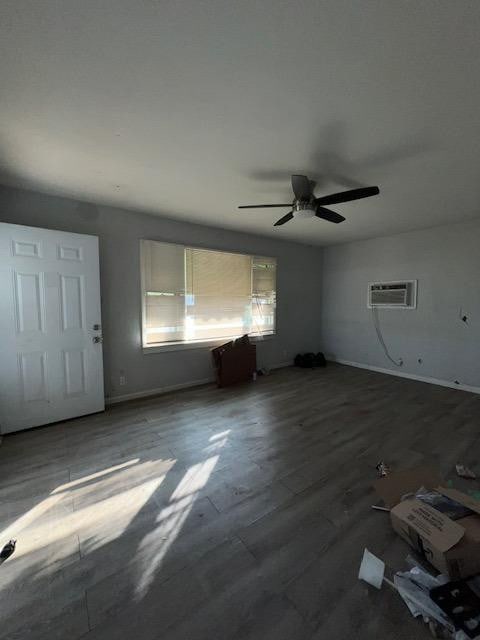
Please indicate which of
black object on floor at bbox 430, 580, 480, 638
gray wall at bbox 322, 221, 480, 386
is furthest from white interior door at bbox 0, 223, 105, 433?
gray wall at bbox 322, 221, 480, 386

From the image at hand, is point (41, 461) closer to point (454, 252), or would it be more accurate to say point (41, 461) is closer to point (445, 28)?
point (445, 28)

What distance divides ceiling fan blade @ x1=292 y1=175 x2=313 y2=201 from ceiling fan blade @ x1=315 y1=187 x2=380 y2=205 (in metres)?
0.12

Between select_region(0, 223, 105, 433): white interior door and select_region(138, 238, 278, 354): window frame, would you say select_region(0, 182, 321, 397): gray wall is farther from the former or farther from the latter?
select_region(0, 223, 105, 433): white interior door

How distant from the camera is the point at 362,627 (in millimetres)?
1132

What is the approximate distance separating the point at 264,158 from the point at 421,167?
139cm

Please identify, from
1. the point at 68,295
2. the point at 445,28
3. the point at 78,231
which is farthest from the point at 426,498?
the point at 78,231

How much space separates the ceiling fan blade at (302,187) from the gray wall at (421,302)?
116 inches

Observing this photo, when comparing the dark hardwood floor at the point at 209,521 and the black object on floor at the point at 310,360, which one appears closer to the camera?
the dark hardwood floor at the point at 209,521

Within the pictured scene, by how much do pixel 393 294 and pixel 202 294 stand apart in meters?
3.34

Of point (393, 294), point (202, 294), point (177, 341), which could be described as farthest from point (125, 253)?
point (393, 294)

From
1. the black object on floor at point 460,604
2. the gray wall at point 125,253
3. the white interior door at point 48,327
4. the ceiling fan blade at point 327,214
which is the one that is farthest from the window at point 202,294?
the black object on floor at point 460,604

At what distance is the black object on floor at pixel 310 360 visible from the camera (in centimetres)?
536

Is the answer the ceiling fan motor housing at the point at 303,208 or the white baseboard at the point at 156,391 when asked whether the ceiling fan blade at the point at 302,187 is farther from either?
the white baseboard at the point at 156,391

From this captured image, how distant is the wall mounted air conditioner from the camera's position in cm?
457
